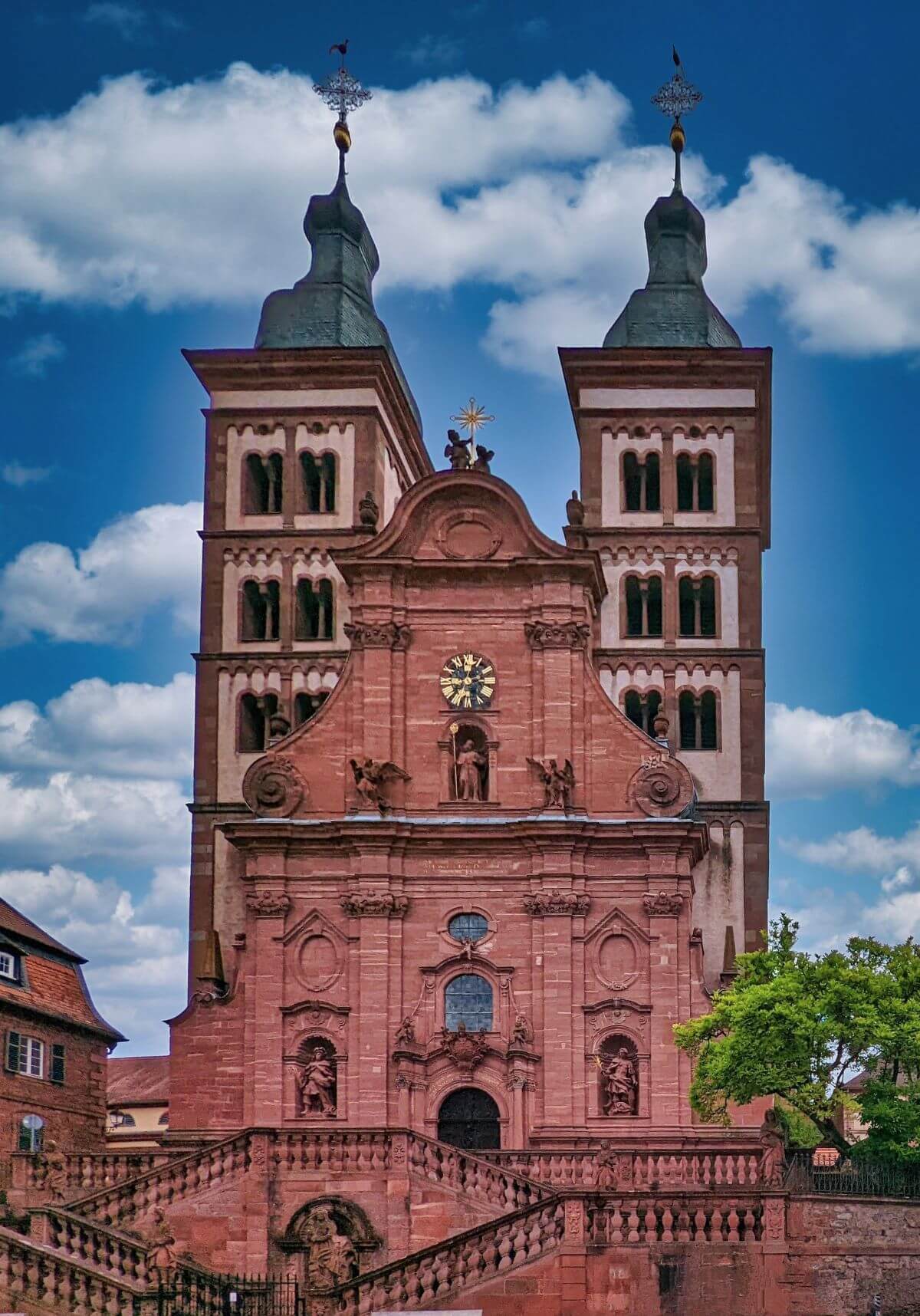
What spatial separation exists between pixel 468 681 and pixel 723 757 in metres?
10.4

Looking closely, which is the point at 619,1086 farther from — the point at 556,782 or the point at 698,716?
the point at 698,716

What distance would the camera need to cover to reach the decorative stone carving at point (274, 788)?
69.3 m

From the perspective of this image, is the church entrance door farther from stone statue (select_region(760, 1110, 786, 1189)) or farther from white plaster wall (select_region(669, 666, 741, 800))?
white plaster wall (select_region(669, 666, 741, 800))

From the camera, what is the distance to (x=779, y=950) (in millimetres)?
60656

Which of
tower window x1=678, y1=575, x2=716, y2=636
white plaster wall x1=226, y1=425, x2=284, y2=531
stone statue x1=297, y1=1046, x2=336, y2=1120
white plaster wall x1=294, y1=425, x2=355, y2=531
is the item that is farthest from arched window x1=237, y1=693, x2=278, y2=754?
stone statue x1=297, y1=1046, x2=336, y2=1120

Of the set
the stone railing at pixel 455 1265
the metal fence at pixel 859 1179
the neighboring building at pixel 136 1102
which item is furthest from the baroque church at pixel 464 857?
the neighboring building at pixel 136 1102

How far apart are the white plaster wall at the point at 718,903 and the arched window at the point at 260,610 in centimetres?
1524

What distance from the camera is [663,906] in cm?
6781

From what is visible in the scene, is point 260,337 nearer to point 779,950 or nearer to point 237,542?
point 237,542

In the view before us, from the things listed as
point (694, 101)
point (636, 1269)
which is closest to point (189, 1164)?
point (636, 1269)

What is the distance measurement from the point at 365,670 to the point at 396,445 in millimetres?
16224

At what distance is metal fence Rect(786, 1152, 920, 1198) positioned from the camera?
50562 mm

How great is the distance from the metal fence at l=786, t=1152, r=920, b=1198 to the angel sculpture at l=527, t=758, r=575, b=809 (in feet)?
54.0

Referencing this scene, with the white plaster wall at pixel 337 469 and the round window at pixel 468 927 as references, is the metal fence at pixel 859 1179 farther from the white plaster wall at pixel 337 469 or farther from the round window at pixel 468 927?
the white plaster wall at pixel 337 469
